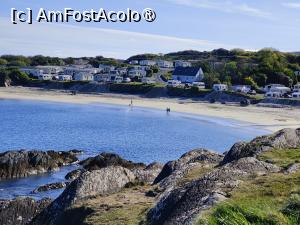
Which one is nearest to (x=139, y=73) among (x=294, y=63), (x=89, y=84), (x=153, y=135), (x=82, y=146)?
(x=89, y=84)

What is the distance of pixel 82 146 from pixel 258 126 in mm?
21549

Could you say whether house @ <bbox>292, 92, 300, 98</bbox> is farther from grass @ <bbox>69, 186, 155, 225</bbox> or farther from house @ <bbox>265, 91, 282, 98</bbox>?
grass @ <bbox>69, 186, 155, 225</bbox>

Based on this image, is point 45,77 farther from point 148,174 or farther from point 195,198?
point 195,198

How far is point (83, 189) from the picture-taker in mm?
17906

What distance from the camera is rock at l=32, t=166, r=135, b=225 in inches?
693

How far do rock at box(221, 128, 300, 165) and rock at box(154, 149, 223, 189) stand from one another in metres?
1.34

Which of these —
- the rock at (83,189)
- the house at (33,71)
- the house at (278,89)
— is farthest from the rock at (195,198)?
the house at (33,71)

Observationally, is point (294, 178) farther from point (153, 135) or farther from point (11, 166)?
point (153, 135)

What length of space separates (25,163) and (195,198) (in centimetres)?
2547

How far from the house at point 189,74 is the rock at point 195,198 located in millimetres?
100382

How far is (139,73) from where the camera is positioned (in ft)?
425

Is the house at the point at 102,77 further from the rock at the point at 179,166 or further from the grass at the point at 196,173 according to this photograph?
the grass at the point at 196,173

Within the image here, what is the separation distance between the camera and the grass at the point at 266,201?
6504 mm

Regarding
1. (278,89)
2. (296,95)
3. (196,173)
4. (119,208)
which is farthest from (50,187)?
(278,89)
